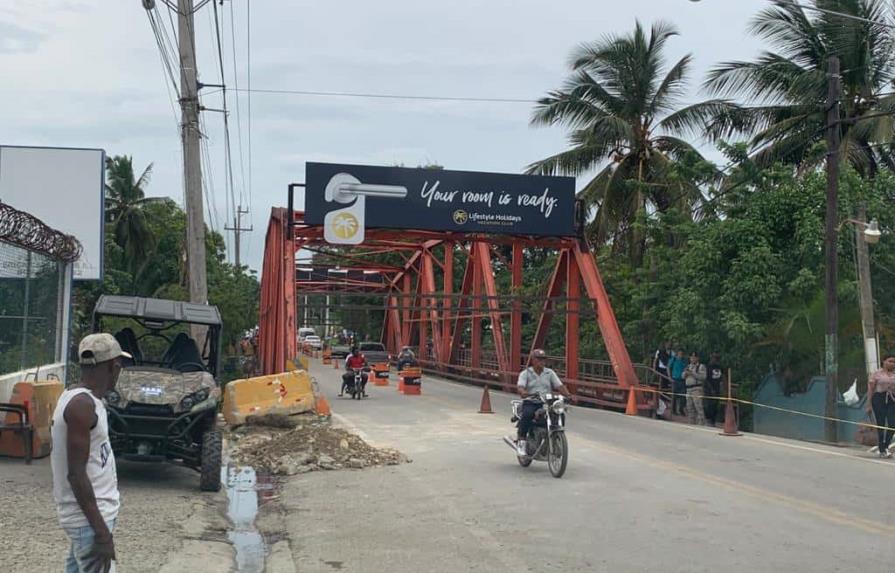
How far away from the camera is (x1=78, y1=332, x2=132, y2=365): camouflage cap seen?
14.8 ft

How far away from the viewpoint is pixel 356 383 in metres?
28.5

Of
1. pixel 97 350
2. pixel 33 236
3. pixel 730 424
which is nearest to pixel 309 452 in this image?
pixel 33 236

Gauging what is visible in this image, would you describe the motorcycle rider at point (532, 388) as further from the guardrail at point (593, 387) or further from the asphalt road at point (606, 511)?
the guardrail at point (593, 387)

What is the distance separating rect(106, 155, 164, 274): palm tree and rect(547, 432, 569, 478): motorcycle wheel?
44.8 m

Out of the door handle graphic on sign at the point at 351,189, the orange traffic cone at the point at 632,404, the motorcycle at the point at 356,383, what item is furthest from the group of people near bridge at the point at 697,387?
the door handle graphic on sign at the point at 351,189

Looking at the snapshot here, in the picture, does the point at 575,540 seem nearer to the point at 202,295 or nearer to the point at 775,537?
the point at 775,537

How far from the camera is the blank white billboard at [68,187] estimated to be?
21625 mm

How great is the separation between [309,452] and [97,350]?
33.6 feet

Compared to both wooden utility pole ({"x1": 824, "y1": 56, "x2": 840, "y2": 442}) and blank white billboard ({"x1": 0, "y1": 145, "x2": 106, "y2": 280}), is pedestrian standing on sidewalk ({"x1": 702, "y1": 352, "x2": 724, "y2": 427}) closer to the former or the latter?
wooden utility pole ({"x1": 824, "y1": 56, "x2": 840, "y2": 442})

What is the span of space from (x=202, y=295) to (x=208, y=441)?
7.39 m

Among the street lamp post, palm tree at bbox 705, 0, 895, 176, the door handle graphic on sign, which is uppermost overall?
palm tree at bbox 705, 0, 895, 176

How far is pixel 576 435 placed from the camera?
18453mm

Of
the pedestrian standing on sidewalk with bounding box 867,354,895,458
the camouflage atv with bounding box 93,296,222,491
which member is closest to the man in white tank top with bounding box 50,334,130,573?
Answer: the camouflage atv with bounding box 93,296,222,491

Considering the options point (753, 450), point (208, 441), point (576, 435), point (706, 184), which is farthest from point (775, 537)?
point (706, 184)
